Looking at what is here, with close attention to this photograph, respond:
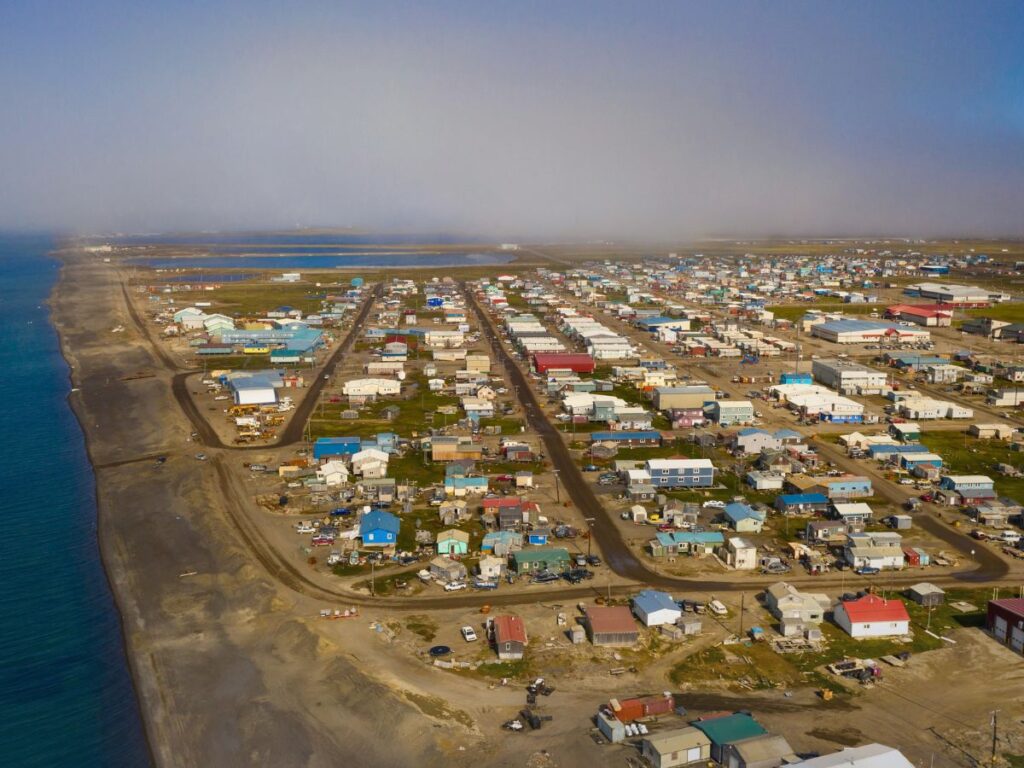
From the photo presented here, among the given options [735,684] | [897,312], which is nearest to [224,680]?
[735,684]

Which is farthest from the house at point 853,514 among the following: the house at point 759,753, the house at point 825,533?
the house at point 759,753

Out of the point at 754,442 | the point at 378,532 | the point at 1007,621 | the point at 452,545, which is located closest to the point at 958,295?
the point at 754,442

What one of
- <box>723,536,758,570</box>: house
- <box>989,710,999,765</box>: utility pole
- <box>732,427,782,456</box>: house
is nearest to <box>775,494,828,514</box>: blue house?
<box>723,536,758,570</box>: house

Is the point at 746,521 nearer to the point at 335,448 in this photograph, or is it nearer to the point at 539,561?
the point at 539,561

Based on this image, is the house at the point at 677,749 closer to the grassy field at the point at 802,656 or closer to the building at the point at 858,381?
the grassy field at the point at 802,656

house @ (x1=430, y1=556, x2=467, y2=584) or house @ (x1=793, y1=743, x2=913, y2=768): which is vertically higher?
house @ (x1=793, y1=743, x2=913, y2=768)

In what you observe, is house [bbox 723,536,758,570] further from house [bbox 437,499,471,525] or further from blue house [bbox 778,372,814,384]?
blue house [bbox 778,372,814,384]

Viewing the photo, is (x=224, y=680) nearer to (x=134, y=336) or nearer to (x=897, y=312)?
(x=134, y=336)
